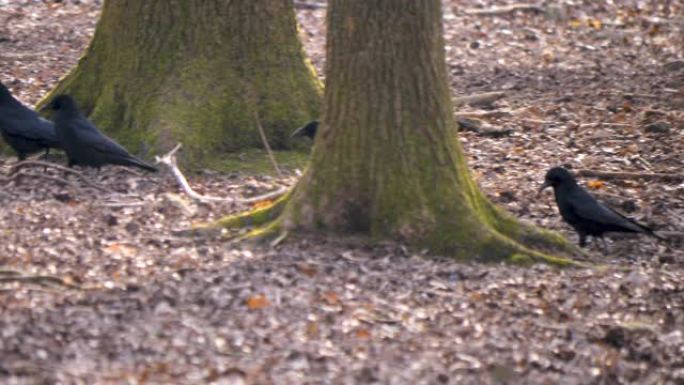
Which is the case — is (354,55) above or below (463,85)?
above

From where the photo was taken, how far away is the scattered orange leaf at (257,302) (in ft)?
23.6

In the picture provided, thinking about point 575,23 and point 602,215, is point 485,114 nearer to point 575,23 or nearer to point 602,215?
point 602,215

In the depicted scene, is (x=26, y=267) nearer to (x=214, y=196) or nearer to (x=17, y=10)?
(x=214, y=196)

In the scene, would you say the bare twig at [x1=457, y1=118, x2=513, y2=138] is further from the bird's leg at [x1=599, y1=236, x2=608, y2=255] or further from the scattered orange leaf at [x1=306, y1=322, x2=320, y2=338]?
the scattered orange leaf at [x1=306, y1=322, x2=320, y2=338]

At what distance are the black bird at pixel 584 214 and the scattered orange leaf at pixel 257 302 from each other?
8.73 ft

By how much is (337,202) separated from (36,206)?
7.33 feet

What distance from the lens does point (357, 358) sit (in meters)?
6.59

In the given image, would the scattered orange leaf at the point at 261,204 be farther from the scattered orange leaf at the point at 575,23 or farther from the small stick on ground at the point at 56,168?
the scattered orange leaf at the point at 575,23

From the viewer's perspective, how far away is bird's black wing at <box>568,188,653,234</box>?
29.1 feet

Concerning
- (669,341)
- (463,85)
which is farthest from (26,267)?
(463,85)

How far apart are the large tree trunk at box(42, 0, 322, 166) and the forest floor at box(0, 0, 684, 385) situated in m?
0.43

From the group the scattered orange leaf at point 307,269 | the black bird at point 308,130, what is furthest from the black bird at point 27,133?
the scattered orange leaf at point 307,269

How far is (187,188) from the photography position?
950cm

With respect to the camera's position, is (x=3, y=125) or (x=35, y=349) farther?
(x=3, y=125)
